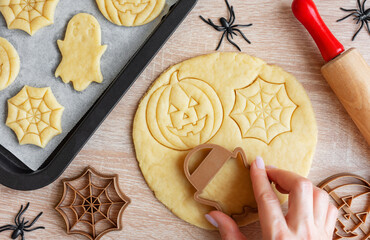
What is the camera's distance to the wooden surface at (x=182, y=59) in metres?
0.94

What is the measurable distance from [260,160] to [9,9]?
33.1 inches

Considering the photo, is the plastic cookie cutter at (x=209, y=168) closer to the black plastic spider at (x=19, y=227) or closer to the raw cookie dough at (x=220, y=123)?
the raw cookie dough at (x=220, y=123)

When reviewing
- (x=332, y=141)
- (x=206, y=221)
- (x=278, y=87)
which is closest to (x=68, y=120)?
(x=206, y=221)

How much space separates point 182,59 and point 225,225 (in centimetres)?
48

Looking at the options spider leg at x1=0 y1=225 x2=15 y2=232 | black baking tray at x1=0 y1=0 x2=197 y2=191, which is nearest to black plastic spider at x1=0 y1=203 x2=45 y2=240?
spider leg at x1=0 y1=225 x2=15 y2=232

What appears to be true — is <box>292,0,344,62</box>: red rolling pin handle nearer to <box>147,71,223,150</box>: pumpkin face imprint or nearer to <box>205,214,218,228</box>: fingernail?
<box>147,71,223,150</box>: pumpkin face imprint

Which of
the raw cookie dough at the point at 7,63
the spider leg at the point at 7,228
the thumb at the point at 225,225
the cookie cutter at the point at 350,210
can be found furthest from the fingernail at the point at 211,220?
the raw cookie dough at the point at 7,63

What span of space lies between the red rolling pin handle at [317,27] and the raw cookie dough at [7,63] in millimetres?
808

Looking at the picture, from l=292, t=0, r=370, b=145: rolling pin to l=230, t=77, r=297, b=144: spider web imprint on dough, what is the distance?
0.44 ft

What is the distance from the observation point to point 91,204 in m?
0.93

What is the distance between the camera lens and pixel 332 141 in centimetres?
94

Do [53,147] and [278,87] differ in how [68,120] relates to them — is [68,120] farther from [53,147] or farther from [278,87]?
[278,87]

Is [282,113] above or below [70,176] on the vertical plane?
above

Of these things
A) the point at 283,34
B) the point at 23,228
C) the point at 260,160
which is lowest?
the point at 23,228
